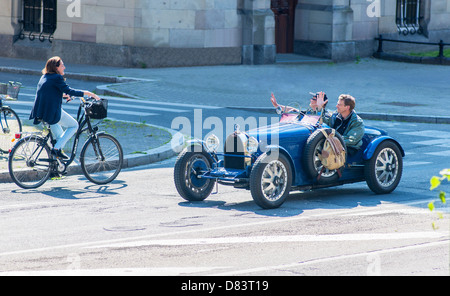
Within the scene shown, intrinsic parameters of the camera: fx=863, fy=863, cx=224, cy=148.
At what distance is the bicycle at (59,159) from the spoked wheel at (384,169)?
349 cm

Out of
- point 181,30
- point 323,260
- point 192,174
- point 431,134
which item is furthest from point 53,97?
point 181,30

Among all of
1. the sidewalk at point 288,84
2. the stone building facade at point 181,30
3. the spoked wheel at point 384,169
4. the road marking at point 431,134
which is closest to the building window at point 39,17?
the stone building facade at point 181,30

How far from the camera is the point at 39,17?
27.2 m

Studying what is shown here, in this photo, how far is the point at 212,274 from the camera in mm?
7156

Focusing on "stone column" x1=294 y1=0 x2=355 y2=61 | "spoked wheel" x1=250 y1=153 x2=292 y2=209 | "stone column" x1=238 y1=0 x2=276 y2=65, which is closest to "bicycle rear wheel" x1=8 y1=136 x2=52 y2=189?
"spoked wheel" x1=250 y1=153 x2=292 y2=209

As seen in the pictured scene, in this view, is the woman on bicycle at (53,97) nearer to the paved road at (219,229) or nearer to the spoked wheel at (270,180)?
the paved road at (219,229)

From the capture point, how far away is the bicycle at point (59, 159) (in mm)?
11375

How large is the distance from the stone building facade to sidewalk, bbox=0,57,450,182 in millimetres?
630

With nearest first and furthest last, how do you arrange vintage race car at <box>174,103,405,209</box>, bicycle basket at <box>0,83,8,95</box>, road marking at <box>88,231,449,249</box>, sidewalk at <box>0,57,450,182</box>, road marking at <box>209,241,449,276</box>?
road marking at <box>209,241,449,276</box> → road marking at <box>88,231,449,249</box> → vintage race car at <box>174,103,405,209</box> → bicycle basket at <box>0,83,8,95</box> → sidewalk at <box>0,57,450,182</box>

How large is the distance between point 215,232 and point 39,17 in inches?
784

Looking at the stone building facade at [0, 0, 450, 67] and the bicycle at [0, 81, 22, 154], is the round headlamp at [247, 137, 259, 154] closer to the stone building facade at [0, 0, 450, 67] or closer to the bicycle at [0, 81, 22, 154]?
Result: the bicycle at [0, 81, 22, 154]

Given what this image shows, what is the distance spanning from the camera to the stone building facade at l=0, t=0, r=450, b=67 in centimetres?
2514

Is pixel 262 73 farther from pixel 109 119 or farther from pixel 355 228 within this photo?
pixel 355 228
